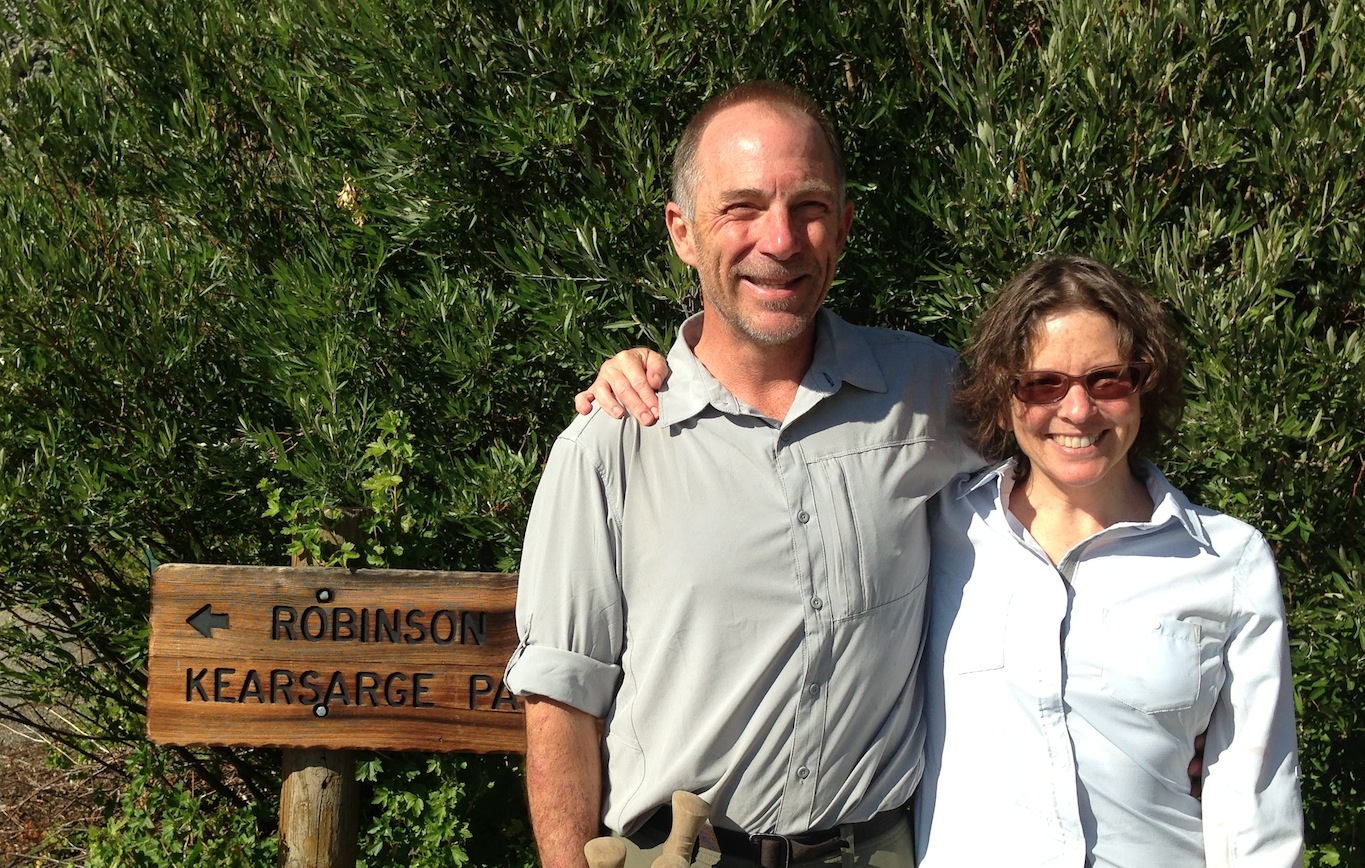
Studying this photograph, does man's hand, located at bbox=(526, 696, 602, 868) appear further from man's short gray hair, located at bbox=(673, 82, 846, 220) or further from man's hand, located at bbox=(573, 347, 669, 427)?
man's short gray hair, located at bbox=(673, 82, 846, 220)

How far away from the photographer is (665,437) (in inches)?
103

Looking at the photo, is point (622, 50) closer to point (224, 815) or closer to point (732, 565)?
point (732, 565)

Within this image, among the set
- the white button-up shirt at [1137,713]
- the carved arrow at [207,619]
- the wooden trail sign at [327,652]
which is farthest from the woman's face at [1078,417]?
the carved arrow at [207,619]

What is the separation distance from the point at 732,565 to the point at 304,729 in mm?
1498

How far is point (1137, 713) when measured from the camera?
237cm

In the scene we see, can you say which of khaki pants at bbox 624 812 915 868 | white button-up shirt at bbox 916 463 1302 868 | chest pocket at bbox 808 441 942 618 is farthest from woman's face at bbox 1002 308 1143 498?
khaki pants at bbox 624 812 915 868

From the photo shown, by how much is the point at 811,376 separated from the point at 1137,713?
954 mm

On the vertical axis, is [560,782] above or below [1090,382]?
below

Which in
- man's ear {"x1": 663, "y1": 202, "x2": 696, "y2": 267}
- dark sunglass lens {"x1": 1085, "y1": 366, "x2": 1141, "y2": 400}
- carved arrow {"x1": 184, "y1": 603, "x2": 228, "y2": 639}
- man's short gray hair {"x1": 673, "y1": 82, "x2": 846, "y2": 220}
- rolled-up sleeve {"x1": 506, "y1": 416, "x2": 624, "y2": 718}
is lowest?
rolled-up sleeve {"x1": 506, "y1": 416, "x2": 624, "y2": 718}

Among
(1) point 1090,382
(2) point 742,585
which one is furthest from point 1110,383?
(2) point 742,585

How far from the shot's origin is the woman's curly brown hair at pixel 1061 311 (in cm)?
255

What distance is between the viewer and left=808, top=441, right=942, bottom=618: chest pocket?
2547mm

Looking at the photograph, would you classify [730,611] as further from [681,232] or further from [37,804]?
[37,804]

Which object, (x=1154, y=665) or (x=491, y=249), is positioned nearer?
(x=1154, y=665)
